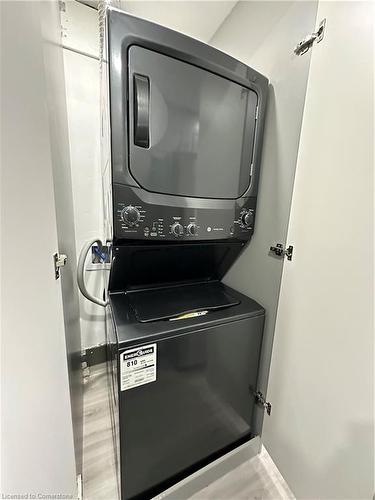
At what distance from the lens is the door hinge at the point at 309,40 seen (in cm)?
106

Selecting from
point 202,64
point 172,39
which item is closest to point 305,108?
point 202,64

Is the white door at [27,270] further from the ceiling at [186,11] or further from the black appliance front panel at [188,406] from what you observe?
the ceiling at [186,11]

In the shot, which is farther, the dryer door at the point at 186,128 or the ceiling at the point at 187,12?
the ceiling at the point at 187,12

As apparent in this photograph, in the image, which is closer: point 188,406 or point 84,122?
point 188,406

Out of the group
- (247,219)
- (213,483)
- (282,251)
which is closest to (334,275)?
(282,251)

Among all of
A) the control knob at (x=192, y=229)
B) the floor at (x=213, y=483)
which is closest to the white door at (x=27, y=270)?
the control knob at (x=192, y=229)

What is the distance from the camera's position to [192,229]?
122 centimetres

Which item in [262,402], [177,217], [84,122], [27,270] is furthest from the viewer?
[84,122]

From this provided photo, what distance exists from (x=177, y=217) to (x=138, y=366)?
78cm

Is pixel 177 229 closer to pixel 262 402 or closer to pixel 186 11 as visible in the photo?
pixel 262 402

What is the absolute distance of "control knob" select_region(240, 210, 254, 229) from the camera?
1395 mm

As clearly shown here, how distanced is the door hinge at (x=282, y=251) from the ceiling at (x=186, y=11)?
181 centimetres

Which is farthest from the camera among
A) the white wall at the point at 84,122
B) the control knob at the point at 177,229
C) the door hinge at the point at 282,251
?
the white wall at the point at 84,122

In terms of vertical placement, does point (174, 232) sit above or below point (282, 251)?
above
